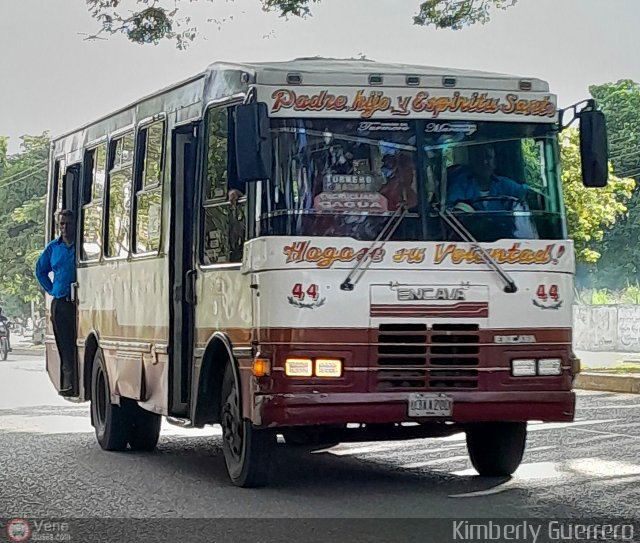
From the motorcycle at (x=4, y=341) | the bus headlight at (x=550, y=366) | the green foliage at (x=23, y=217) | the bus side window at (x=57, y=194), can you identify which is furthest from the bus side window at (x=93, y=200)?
the green foliage at (x=23, y=217)

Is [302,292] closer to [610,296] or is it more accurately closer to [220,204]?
[220,204]

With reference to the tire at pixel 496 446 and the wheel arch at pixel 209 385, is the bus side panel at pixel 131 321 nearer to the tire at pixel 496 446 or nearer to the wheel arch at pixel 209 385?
the wheel arch at pixel 209 385

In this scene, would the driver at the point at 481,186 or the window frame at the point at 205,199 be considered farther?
the window frame at the point at 205,199

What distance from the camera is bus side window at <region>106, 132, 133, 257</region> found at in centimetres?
1293

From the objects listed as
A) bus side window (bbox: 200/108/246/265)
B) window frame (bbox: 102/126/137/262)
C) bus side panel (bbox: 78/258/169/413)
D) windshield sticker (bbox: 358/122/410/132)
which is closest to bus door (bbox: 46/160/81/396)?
bus side panel (bbox: 78/258/169/413)

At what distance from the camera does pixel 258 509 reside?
9.14 m

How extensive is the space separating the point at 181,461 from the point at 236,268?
3.06 meters

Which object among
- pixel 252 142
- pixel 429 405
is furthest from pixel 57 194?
pixel 429 405

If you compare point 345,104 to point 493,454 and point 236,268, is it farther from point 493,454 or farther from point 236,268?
point 493,454

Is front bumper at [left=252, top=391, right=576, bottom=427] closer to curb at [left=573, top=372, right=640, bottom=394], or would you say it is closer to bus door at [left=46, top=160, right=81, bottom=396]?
bus door at [left=46, top=160, right=81, bottom=396]

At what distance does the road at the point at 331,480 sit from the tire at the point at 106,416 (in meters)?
0.16

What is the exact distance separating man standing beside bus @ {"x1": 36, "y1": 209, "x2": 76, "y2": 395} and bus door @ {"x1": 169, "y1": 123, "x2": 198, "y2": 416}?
141 inches

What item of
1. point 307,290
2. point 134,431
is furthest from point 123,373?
point 307,290

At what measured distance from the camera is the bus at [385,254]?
9461mm
